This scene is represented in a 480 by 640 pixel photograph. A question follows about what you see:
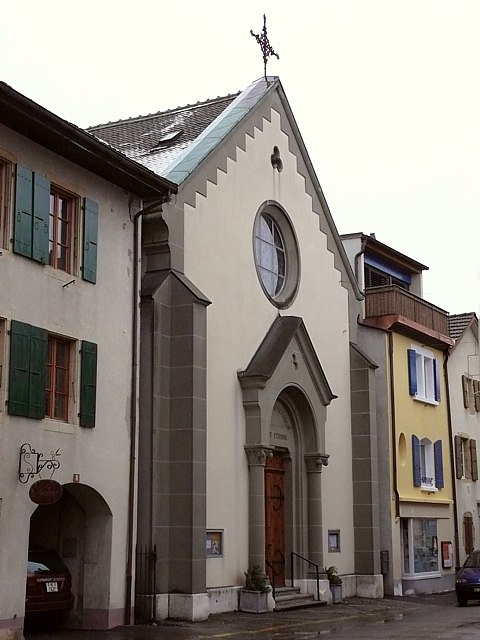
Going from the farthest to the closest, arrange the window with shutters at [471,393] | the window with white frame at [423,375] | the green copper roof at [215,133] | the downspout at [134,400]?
1. the window with shutters at [471,393]
2. the window with white frame at [423,375]
3. the green copper roof at [215,133]
4. the downspout at [134,400]

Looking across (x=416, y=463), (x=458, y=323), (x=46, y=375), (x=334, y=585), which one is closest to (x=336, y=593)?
(x=334, y=585)

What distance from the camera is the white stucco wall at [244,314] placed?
21578 mm

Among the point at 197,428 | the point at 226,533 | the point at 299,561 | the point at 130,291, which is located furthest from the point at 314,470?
the point at 130,291

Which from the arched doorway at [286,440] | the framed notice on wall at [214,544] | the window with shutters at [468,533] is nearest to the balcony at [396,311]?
the arched doorway at [286,440]

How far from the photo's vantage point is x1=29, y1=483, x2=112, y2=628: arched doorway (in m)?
17.8

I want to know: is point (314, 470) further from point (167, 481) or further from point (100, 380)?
point (100, 380)

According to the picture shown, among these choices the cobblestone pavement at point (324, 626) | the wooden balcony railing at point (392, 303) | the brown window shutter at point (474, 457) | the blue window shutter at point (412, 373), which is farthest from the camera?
the brown window shutter at point (474, 457)

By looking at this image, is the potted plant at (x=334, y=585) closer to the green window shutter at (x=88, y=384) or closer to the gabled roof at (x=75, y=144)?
the green window shutter at (x=88, y=384)

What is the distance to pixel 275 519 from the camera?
2431 cm

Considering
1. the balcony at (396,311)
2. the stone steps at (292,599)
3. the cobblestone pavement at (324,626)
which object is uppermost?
the balcony at (396,311)

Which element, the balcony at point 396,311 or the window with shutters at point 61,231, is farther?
the balcony at point 396,311

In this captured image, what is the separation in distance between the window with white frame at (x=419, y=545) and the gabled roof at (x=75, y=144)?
14.4m

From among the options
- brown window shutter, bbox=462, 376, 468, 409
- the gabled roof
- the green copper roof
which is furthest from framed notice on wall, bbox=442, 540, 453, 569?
the gabled roof

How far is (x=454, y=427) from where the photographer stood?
1359 inches
